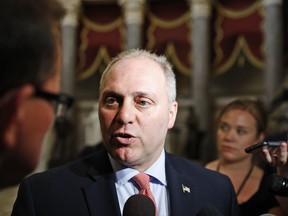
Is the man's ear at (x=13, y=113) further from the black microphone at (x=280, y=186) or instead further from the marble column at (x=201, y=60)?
the marble column at (x=201, y=60)

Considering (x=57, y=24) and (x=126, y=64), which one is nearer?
(x=57, y=24)

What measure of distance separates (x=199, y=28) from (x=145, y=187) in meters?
11.4

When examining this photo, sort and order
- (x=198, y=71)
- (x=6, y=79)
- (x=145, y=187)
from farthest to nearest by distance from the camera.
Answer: (x=198, y=71), (x=145, y=187), (x=6, y=79)

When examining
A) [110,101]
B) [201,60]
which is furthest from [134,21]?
[110,101]

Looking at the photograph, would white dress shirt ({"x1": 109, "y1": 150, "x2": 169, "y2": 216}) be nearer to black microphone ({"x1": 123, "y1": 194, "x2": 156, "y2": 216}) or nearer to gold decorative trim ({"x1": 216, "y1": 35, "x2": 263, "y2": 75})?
black microphone ({"x1": 123, "y1": 194, "x2": 156, "y2": 216})

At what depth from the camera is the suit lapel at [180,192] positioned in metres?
1.44

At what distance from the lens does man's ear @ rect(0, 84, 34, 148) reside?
2.06 feet

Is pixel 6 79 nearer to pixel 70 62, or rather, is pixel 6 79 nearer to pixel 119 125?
pixel 119 125

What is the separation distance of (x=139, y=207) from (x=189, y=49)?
40.8 feet

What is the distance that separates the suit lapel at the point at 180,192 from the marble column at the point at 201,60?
10.4m

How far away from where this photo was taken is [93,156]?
157 centimetres

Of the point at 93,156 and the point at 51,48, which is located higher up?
the point at 51,48

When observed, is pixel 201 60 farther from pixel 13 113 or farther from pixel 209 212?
pixel 13 113

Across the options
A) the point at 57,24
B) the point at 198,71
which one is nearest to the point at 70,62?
the point at 198,71
